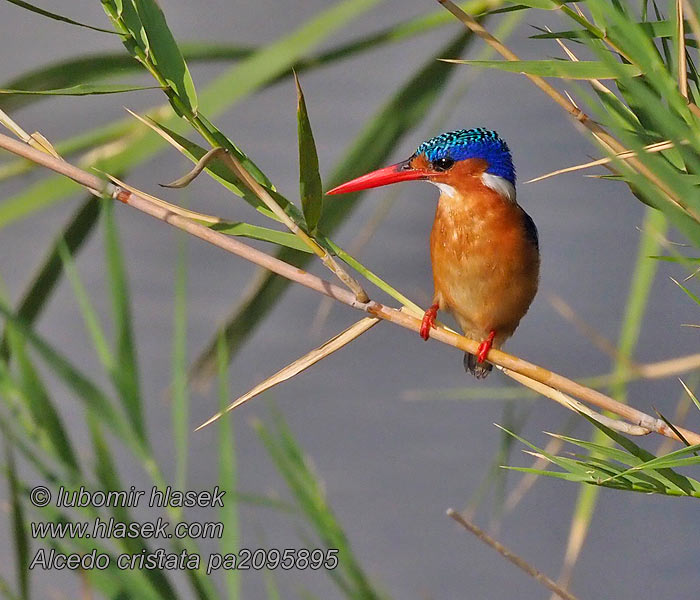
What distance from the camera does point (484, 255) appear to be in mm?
1158

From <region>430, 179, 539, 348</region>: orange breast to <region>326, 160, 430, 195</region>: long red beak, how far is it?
9cm

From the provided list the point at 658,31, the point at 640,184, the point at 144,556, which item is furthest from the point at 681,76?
the point at 144,556

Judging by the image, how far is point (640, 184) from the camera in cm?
37

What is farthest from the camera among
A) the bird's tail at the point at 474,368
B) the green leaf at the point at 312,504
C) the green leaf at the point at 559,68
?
the bird's tail at the point at 474,368

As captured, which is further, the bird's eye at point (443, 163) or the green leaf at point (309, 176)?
the bird's eye at point (443, 163)

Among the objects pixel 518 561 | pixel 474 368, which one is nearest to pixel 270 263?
pixel 518 561

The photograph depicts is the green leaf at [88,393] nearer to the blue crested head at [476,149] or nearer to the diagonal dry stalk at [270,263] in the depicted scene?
the diagonal dry stalk at [270,263]

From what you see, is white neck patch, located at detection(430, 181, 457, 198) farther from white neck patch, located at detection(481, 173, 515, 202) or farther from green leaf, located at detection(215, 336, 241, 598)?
A: green leaf, located at detection(215, 336, 241, 598)

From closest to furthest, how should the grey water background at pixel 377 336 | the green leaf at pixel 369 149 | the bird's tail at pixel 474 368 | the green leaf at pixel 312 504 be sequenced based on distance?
the green leaf at pixel 312 504 → the green leaf at pixel 369 149 → the bird's tail at pixel 474 368 → the grey water background at pixel 377 336

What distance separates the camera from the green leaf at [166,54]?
0.56 m

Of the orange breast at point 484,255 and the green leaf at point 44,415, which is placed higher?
the orange breast at point 484,255

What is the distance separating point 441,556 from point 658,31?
1.90m

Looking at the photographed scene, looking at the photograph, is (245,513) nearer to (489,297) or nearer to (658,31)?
(489,297)

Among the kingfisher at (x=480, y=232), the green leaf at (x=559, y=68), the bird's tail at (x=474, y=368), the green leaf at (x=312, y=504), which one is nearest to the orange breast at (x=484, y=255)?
the kingfisher at (x=480, y=232)
